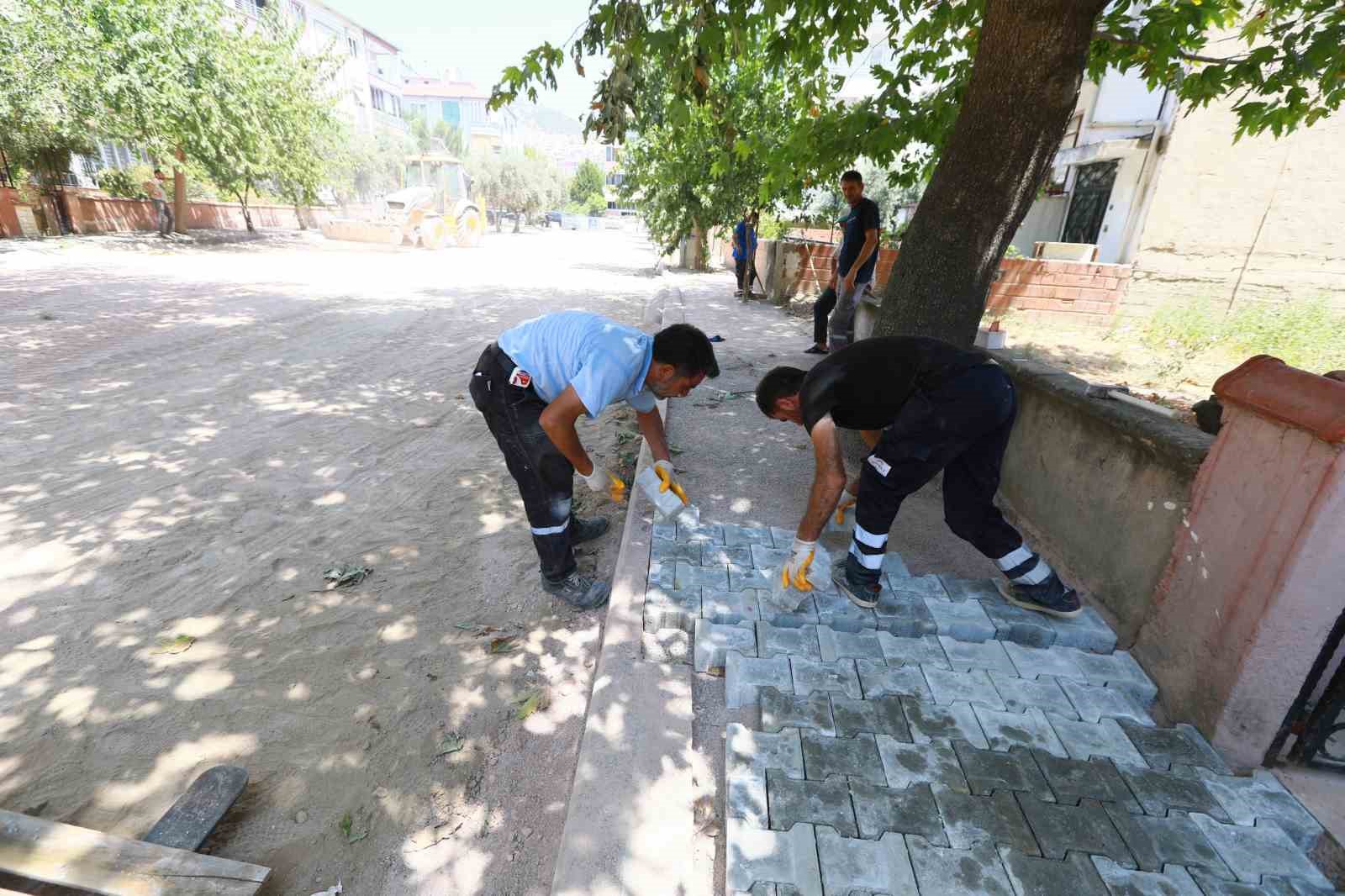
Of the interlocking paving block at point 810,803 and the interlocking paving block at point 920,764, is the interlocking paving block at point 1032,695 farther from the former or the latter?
the interlocking paving block at point 810,803

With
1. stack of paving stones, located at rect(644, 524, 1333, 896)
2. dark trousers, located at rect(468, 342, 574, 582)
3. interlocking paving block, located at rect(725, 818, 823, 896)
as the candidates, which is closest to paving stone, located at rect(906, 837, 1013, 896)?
stack of paving stones, located at rect(644, 524, 1333, 896)

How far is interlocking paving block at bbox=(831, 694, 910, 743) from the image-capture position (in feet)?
7.31

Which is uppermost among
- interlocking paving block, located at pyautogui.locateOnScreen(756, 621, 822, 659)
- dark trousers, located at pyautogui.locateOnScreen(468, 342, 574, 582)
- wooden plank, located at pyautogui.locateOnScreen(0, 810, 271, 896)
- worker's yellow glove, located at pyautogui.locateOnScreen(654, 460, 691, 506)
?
dark trousers, located at pyautogui.locateOnScreen(468, 342, 574, 582)

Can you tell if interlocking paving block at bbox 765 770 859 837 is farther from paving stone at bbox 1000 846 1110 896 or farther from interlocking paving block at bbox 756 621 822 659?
interlocking paving block at bbox 756 621 822 659

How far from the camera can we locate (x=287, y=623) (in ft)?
9.68

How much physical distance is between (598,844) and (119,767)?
1.73m

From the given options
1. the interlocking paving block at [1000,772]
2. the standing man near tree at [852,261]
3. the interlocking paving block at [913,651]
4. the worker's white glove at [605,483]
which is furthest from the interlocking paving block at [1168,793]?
the standing man near tree at [852,261]

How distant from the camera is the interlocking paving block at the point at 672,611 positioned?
279cm

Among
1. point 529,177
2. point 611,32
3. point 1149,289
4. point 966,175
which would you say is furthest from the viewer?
point 529,177

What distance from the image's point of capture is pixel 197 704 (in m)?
2.49

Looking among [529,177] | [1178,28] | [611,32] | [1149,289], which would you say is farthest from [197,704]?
[529,177]

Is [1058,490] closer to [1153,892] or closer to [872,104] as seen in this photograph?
[1153,892]

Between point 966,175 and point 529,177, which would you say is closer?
point 966,175

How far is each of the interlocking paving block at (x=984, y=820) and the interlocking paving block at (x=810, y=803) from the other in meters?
0.29
